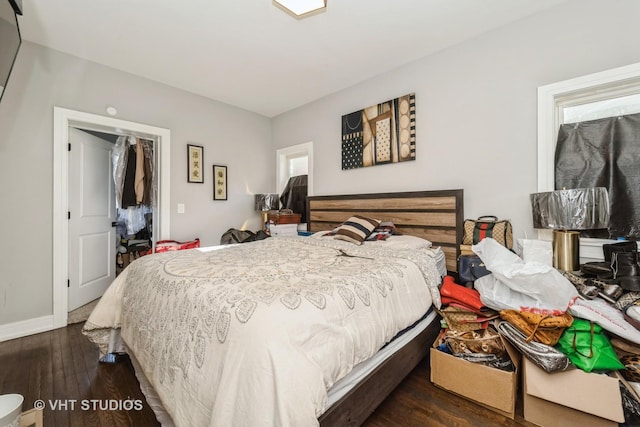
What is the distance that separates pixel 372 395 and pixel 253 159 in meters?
3.62

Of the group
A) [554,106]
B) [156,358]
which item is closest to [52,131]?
[156,358]

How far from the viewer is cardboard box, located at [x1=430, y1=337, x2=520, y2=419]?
56.4 inches

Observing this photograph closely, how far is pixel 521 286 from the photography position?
152 cm

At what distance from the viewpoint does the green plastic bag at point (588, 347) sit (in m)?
1.25

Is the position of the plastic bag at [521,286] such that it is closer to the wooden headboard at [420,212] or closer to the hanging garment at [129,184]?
the wooden headboard at [420,212]

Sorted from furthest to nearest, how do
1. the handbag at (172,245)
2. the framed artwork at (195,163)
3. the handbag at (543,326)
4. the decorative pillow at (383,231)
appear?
the framed artwork at (195,163) < the handbag at (172,245) < the decorative pillow at (383,231) < the handbag at (543,326)

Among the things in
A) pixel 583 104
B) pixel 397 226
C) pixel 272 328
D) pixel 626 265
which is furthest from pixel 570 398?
pixel 583 104

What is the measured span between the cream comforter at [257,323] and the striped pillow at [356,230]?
575 millimetres

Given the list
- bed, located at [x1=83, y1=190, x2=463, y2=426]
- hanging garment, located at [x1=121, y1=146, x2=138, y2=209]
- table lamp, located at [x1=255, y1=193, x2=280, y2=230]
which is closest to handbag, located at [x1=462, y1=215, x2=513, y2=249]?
bed, located at [x1=83, y1=190, x2=463, y2=426]

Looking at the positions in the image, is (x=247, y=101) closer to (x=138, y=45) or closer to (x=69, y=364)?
(x=138, y=45)

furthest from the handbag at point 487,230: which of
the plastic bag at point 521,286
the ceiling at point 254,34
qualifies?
the ceiling at point 254,34

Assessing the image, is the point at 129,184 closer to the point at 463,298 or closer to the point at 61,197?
the point at 61,197

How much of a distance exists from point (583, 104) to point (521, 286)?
1616 mm

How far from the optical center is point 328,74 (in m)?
3.04
